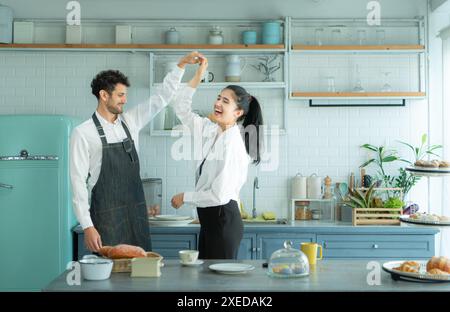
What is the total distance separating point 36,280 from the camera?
5629mm

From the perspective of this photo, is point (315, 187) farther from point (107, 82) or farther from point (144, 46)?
point (107, 82)

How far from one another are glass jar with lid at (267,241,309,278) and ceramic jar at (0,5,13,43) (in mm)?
3954

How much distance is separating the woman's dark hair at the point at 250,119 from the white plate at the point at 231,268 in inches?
38.8

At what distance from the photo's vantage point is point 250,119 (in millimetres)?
4320

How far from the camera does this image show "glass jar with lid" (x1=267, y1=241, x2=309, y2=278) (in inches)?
127

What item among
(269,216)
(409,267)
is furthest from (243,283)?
(269,216)

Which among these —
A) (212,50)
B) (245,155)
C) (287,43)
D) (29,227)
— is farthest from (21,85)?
(245,155)

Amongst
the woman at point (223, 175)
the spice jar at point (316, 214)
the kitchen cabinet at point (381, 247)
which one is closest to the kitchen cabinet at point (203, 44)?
the spice jar at point (316, 214)

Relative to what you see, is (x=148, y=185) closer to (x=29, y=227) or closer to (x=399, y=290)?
(x=29, y=227)

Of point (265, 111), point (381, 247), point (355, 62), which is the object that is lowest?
point (381, 247)

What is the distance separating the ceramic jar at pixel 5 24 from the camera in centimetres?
605

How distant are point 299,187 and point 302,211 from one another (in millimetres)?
230

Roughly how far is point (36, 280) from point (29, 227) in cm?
47
